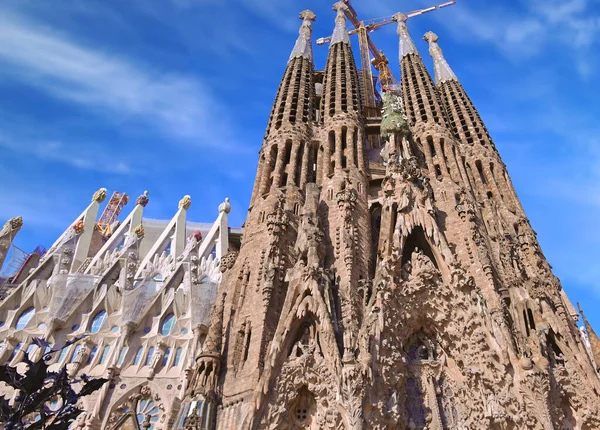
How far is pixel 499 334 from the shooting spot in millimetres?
14633

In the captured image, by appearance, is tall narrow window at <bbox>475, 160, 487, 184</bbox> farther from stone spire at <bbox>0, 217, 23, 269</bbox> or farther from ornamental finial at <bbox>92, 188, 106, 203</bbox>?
ornamental finial at <bbox>92, 188, 106, 203</bbox>

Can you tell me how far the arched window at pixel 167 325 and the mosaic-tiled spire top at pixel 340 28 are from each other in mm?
19811

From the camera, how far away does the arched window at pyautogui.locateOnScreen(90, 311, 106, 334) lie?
1971cm

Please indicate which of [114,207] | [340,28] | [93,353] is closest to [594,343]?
[93,353]

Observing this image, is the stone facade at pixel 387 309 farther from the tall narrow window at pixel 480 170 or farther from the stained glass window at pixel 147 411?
the stained glass window at pixel 147 411

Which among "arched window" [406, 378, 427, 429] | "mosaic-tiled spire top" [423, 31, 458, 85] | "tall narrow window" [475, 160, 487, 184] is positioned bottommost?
"arched window" [406, 378, 427, 429]

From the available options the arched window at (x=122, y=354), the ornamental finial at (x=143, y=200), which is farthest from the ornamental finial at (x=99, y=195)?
the arched window at (x=122, y=354)

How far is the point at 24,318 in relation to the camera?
65.8 feet

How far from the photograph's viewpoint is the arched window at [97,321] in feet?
64.7

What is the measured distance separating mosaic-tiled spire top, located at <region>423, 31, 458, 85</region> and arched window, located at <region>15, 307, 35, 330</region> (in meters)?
25.1

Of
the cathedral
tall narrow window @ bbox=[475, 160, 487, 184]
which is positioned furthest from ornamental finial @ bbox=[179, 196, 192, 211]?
tall narrow window @ bbox=[475, 160, 487, 184]

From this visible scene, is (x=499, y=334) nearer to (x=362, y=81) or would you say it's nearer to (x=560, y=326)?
(x=560, y=326)

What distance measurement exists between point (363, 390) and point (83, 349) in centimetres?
1146

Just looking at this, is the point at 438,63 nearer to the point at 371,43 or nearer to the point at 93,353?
the point at 371,43
